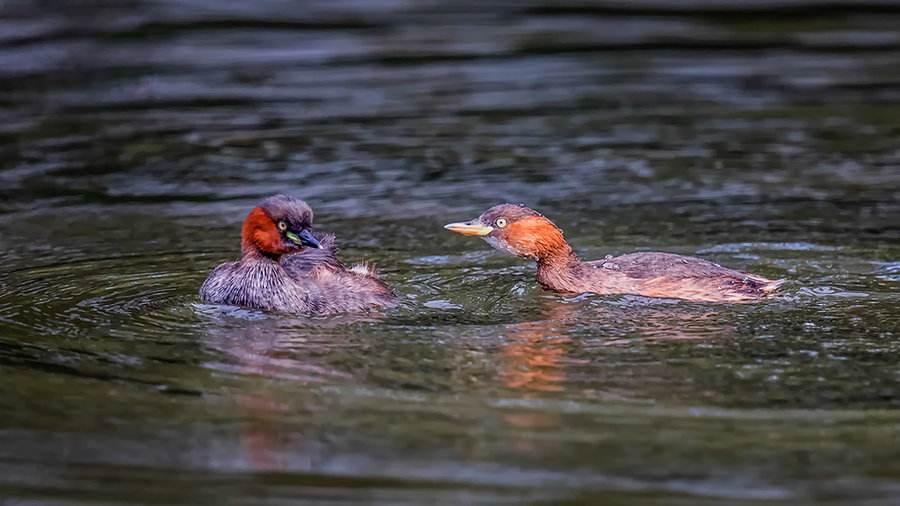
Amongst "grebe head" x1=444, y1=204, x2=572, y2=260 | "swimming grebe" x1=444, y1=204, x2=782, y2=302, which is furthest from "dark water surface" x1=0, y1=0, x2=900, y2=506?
"grebe head" x1=444, y1=204, x2=572, y2=260

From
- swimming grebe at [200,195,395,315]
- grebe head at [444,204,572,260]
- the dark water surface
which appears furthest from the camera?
grebe head at [444,204,572,260]

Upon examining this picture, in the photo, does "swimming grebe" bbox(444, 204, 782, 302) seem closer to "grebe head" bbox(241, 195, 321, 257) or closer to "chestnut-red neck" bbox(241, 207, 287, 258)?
"grebe head" bbox(241, 195, 321, 257)

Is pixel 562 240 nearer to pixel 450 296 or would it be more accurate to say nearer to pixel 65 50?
pixel 450 296

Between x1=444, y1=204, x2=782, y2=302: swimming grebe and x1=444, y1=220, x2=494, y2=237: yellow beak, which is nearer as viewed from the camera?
x1=444, y1=204, x2=782, y2=302: swimming grebe

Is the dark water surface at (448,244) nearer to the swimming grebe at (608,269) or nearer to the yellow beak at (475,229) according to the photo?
the swimming grebe at (608,269)

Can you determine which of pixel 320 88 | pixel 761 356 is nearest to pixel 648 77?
pixel 320 88

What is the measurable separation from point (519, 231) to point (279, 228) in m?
1.46

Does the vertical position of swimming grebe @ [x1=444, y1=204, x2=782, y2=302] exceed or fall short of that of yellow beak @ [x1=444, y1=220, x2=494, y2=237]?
it falls short

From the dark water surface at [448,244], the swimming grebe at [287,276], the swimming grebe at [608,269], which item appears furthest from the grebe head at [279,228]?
the swimming grebe at [608,269]

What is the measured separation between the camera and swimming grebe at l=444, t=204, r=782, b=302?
895 centimetres

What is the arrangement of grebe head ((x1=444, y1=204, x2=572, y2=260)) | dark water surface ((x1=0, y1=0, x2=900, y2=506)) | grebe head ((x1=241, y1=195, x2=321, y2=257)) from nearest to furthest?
dark water surface ((x1=0, y1=0, x2=900, y2=506))
grebe head ((x1=241, y1=195, x2=321, y2=257))
grebe head ((x1=444, y1=204, x2=572, y2=260))

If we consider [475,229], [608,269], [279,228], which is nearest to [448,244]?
[475,229]

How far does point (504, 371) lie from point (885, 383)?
1.72 m

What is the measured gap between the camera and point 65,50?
16750mm
